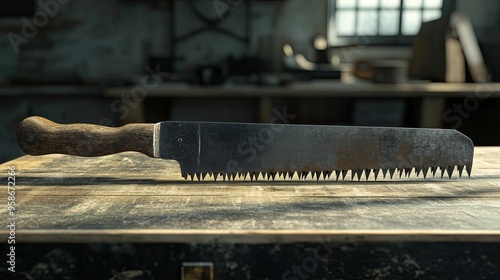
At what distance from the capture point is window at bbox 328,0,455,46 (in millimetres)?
3625

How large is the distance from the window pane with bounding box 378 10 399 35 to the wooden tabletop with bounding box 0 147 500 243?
106 inches

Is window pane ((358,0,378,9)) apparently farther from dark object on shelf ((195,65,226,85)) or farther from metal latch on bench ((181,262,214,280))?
metal latch on bench ((181,262,214,280))

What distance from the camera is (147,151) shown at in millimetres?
1001

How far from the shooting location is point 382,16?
3.63 meters

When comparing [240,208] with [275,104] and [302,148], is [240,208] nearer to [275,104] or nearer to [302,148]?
[302,148]

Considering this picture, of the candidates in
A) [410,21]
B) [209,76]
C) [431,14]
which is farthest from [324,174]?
[431,14]

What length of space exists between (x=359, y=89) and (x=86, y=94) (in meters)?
1.93

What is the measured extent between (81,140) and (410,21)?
3257 mm

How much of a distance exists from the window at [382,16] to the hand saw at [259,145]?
272 cm

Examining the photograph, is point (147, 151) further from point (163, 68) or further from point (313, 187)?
point (163, 68)

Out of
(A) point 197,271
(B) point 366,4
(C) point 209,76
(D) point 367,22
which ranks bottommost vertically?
(A) point 197,271

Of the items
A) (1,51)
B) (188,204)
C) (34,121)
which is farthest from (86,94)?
(188,204)

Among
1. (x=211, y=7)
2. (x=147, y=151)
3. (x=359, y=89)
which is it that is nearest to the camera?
(x=147, y=151)

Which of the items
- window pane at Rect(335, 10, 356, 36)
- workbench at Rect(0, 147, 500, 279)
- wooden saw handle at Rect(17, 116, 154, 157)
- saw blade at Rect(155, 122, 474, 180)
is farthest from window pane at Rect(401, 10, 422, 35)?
wooden saw handle at Rect(17, 116, 154, 157)
